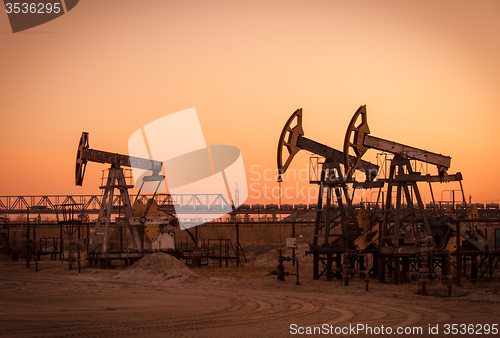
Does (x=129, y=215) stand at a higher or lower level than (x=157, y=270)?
higher

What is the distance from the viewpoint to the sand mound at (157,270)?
21.9 metres

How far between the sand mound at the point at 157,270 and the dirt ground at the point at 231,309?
2.74ft

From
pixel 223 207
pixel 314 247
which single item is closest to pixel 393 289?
pixel 314 247

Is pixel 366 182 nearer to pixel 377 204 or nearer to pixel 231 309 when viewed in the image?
pixel 377 204

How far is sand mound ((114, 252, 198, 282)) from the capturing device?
2186cm

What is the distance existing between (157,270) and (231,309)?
9.80m

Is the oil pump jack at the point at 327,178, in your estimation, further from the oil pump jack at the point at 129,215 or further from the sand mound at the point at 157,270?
the oil pump jack at the point at 129,215

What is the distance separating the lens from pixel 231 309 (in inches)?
523

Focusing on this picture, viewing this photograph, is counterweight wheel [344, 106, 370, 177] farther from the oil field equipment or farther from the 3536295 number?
the 3536295 number

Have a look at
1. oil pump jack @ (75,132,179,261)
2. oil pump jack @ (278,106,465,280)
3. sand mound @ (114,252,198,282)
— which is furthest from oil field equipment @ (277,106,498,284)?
oil pump jack @ (75,132,179,261)

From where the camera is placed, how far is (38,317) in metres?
11.4

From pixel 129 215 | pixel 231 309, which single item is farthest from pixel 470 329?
pixel 129 215

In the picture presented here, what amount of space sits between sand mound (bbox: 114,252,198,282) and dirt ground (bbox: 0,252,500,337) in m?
0.83

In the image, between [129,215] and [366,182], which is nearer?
[366,182]
